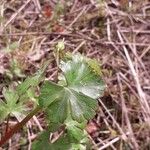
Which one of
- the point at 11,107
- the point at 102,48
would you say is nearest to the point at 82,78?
the point at 11,107

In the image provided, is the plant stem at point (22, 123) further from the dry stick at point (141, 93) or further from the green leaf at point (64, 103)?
the dry stick at point (141, 93)

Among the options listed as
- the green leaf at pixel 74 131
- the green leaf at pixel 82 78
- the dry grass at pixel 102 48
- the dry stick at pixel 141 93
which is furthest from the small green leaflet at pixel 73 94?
the dry stick at pixel 141 93

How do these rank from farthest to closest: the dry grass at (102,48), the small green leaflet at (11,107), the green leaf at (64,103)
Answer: the dry grass at (102,48), the small green leaflet at (11,107), the green leaf at (64,103)

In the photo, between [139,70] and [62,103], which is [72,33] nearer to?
[139,70]

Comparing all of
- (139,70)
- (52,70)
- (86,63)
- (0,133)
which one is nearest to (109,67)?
(139,70)

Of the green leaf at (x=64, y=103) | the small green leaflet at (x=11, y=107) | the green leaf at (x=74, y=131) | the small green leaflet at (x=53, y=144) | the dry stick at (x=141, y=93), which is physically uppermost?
the green leaf at (x=64, y=103)

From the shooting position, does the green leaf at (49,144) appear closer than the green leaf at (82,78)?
No

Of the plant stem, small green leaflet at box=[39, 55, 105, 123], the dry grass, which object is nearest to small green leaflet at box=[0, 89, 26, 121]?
the plant stem
